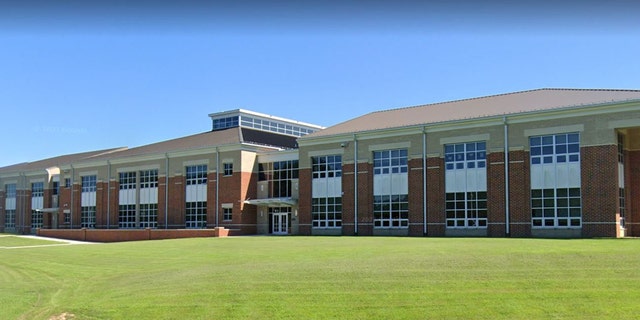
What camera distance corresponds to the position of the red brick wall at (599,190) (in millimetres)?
32812

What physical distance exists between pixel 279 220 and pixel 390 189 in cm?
1245

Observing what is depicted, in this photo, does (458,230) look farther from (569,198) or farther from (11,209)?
(11,209)

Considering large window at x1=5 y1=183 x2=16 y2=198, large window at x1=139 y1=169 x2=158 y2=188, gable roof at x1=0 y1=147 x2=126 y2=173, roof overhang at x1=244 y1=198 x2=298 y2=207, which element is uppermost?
gable roof at x1=0 y1=147 x2=126 y2=173

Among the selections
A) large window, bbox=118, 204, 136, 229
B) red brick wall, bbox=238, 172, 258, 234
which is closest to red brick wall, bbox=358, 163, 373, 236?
red brick wall, bbox=238, 172, 258, 234

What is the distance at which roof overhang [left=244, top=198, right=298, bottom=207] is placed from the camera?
159ft

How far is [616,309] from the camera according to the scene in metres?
14.0

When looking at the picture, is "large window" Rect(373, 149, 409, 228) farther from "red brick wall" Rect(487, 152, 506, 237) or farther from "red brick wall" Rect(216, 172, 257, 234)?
"red brick wall" Rect(216, 172, 257, 234)

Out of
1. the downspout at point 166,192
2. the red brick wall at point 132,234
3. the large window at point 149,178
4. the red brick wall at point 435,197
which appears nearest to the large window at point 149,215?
the downspout at point 166,192

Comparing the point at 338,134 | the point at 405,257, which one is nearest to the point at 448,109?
the point at 338,134

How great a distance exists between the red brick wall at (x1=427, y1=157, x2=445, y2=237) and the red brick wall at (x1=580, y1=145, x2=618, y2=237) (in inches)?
332

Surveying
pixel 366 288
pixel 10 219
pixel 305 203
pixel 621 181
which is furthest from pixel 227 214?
pixel 10 219

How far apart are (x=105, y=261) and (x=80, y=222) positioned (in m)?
42.2

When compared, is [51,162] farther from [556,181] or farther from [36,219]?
[556,181]

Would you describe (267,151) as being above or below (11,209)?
above
